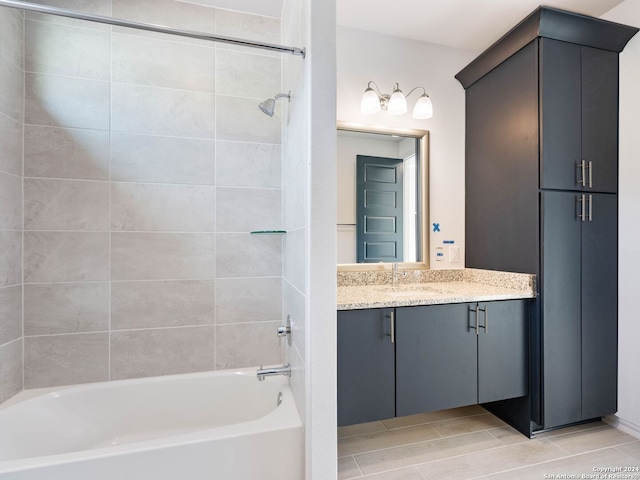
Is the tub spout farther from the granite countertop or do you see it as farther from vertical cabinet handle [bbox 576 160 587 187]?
vertical cabinet handle [bbox 576 160 587 187]

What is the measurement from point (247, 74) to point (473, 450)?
251cm

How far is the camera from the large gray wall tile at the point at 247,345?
1.84m

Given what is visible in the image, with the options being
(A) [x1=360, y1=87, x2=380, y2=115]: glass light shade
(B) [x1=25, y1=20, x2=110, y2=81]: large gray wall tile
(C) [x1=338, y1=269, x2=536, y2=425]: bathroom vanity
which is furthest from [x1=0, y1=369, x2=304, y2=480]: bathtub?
(A) [x1=360, y1=87, x2=380, y2=115]: glass light shade

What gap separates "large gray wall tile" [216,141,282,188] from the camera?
182 cm

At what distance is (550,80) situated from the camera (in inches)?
70.2

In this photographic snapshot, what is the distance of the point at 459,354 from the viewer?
1695mm

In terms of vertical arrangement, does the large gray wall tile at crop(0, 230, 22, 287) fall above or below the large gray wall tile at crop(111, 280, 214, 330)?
above

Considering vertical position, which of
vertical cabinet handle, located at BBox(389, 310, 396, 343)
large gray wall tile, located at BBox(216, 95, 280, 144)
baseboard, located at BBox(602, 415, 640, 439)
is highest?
large gray wall tile, located at BBox(216, 95, 280, 144)

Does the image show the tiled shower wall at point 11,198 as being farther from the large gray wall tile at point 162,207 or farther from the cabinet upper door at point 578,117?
the cabinet upper door at point 578,117

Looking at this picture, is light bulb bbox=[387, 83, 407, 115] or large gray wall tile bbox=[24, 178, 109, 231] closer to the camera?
large gray wall tile bbox=[24, 178, 109, 231]

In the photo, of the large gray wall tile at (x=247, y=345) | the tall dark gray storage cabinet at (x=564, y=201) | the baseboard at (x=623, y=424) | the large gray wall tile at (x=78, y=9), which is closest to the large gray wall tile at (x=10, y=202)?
the large gray wall tile at (x=78, y=9)

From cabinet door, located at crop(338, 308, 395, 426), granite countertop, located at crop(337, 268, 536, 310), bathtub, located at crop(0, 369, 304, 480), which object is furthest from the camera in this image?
granite countertop, located at crop(337, 268, 536, 310)

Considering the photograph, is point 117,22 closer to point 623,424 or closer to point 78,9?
point 78,9

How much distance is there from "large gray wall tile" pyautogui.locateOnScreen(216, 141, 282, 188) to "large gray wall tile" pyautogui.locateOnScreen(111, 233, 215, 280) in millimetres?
368
